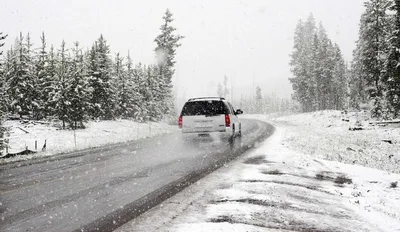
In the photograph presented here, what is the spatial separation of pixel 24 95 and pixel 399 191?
33273 millimetres

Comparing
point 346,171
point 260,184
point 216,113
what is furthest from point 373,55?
point 260,184

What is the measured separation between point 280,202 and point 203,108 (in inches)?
381

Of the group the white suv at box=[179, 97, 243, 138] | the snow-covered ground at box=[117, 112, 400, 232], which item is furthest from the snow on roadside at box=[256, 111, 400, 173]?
the snow-covered ground at box=[117, 112, 400, 232]

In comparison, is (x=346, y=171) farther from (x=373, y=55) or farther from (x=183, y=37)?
(x=183, y=37)

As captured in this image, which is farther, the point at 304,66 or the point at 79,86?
the point at 304,66

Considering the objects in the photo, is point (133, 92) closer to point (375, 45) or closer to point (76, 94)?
point (76, 94)

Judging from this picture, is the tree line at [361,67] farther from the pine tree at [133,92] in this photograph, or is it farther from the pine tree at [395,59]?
the pine tree at [133,92]

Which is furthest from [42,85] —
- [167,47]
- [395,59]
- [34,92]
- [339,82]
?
[339,82]

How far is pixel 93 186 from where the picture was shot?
693 cm

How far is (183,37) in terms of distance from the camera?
170ft

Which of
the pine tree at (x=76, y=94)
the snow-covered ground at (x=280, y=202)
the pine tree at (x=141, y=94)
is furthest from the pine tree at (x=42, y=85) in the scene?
the snow-covered ground at (x=280, y=202)

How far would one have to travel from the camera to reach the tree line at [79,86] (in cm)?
2845

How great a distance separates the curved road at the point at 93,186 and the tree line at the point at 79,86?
15.6m

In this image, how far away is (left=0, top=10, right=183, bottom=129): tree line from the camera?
28.4 metres
